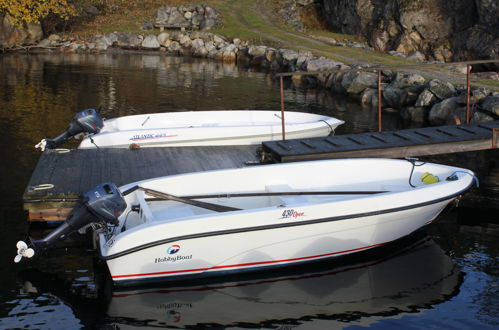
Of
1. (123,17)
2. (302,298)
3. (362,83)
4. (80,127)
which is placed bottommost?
(302,298)

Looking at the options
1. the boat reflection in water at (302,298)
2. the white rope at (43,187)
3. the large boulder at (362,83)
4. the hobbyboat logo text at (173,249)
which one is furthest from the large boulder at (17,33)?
the boat reflection in water at (302,298)

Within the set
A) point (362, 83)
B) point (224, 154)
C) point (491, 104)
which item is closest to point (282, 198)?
point (224, 154)

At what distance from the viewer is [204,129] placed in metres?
16.0

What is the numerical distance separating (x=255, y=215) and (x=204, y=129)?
267 inches

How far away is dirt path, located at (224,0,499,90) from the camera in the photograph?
26.4 meters

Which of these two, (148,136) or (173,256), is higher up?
(148,136)

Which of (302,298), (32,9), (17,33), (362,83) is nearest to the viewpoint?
(302,298)

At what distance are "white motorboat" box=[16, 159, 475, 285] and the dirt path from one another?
10.2 metres

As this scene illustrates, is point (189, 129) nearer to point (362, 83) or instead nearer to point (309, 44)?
point (362, 83)

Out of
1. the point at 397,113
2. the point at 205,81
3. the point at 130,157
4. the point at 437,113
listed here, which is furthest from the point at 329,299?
the point at 205,81

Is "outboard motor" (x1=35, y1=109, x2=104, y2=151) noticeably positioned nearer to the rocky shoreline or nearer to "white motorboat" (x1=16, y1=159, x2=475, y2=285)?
"white motorboat" (x1=16, y1=159, x2=475, y2=285)

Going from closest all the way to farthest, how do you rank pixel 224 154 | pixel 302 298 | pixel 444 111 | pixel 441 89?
1. pixel 302 298
2. pixel 224 154
3. pixel 444 111
4. pixel 441 89

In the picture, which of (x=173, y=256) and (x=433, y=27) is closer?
(x=173, y=256)

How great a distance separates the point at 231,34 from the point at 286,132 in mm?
26813
